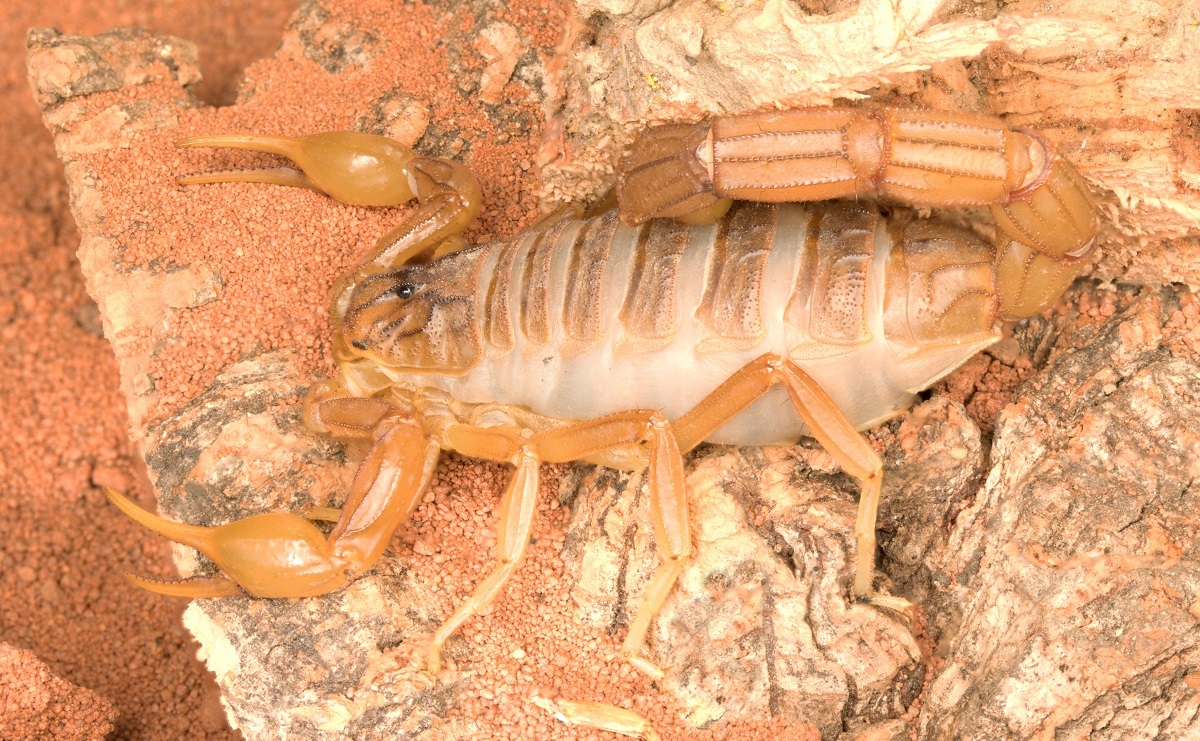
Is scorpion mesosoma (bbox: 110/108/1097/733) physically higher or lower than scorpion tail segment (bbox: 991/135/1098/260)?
lower

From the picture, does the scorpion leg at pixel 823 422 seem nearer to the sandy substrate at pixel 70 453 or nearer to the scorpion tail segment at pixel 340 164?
the scorpion tail segment at pixel 340 164

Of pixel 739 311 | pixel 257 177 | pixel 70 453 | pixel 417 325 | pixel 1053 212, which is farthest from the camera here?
pixel 70 453

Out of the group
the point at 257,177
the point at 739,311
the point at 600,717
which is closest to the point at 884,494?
the point at 739,311

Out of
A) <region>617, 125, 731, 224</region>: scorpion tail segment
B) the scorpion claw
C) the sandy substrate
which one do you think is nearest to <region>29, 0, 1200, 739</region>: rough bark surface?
<region>617, 125, 731, 224</region>: scorpion tail segment

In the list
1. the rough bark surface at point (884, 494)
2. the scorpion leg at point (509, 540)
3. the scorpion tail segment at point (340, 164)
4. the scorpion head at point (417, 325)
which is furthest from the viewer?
the scorpion tail segment at point (340, 164)

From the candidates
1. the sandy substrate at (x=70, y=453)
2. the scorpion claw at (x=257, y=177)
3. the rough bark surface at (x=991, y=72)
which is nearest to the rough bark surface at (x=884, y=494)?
the rough bark surface at (x=991, y=72)

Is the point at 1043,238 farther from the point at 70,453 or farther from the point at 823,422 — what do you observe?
the point at 70,453

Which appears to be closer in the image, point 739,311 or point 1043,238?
point 1043,238

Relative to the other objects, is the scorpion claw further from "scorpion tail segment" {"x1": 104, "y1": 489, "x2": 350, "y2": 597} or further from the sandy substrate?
"scorpion tail segment" {"x1": 104, "y1": 489, "x2": 350, "y2": 597}
